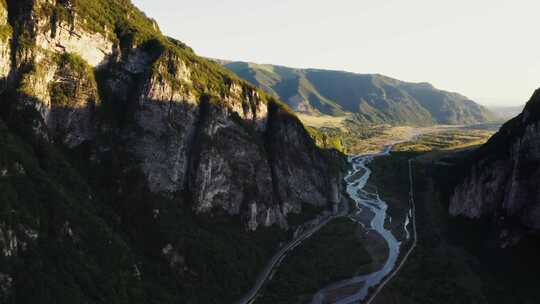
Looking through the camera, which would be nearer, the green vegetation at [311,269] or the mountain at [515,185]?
the green vegetation at [311,269]

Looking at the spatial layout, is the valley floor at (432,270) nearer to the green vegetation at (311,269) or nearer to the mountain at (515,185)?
the green vegetation at (311,269)

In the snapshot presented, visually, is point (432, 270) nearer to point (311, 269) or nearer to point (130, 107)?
point (311, 269)

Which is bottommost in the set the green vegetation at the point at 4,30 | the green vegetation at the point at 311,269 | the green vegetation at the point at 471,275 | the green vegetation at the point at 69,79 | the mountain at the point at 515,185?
the green vegetation at the point at 311,269

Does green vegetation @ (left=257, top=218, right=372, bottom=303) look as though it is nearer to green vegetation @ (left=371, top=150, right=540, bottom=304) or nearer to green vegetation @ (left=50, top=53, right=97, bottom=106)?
green vegetation @ (left=371, top=150, right=540, bottom=304)

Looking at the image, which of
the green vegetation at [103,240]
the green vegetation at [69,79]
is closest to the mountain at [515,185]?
the green vegetation at [103,240]

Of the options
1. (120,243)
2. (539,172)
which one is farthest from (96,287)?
(539,172)

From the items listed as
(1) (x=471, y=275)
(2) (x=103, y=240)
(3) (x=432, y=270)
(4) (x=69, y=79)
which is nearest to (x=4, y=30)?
(4) (x=69, y=79)
